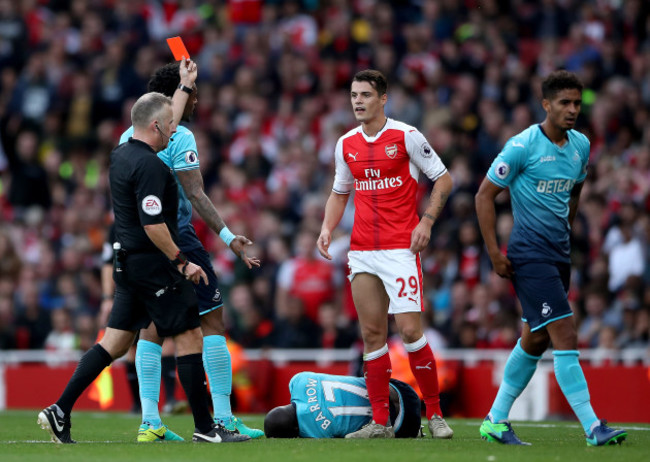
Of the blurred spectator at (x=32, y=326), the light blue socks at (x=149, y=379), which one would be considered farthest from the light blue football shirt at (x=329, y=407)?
the blurred spectator at (x=32, y=326)

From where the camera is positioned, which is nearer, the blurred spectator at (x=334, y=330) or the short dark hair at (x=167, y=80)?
the short dark hair at (x=167, y=80)

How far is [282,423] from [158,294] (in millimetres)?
1543

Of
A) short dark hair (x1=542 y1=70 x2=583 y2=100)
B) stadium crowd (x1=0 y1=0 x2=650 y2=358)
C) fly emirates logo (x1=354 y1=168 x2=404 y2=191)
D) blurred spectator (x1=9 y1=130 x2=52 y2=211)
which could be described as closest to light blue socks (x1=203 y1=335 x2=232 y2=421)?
fly emirates logo (x1=354 y1=168 x2=404 y2=191)

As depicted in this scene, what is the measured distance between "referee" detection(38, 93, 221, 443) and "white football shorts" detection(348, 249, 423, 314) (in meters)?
1.39

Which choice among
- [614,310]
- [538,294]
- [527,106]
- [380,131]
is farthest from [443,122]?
[538,294]

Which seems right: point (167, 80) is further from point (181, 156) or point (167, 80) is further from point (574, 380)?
point (574, 380)

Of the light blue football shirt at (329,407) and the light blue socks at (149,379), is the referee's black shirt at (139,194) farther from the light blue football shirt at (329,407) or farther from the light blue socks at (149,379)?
the light blue football shirt at (329,407)

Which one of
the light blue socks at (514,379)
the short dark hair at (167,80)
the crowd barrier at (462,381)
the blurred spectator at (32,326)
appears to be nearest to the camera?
the light blue socks at (514,379)

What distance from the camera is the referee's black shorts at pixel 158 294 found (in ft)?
26.2

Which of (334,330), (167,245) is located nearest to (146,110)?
(167,245)

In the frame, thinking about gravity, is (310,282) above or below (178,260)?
below

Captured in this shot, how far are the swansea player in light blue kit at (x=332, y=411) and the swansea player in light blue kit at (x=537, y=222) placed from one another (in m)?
0.77

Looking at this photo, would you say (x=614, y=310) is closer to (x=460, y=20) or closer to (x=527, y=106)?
(x=527, y=106)

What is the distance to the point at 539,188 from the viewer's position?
8.11m
